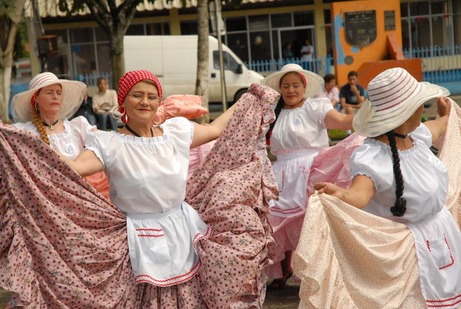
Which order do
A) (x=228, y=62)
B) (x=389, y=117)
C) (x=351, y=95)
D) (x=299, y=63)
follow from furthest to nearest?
(x=299, y=63), (x=228, y=62), (x=351, y=95), (x=389, y=117)

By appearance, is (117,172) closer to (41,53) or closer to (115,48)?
(115,48)

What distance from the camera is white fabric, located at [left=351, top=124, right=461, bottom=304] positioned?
5012 millimetres

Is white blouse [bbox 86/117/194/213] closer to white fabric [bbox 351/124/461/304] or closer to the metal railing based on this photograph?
white fabric [bbox 351/124/461/304]

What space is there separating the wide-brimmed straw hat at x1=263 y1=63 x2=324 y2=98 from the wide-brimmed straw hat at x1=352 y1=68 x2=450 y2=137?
2.48 metres

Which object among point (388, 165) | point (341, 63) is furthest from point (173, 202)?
point (341, 63)

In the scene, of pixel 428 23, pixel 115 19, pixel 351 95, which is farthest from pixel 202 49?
pixel 428 23

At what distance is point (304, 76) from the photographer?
7.70 m

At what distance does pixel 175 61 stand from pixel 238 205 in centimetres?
2147

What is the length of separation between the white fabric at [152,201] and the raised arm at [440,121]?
5.41 feet

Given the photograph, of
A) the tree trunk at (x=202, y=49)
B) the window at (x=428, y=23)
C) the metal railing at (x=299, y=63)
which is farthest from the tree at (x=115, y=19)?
the window at (x=428, y=23)

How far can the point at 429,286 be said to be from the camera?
5086 millimetres

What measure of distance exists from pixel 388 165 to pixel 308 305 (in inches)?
32.8

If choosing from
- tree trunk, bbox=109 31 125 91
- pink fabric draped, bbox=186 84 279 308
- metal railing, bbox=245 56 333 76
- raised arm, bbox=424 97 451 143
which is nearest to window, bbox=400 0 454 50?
metal railing, bbox=245 56 333 76

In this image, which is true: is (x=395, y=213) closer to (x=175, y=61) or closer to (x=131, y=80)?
(x=131, y=80)
